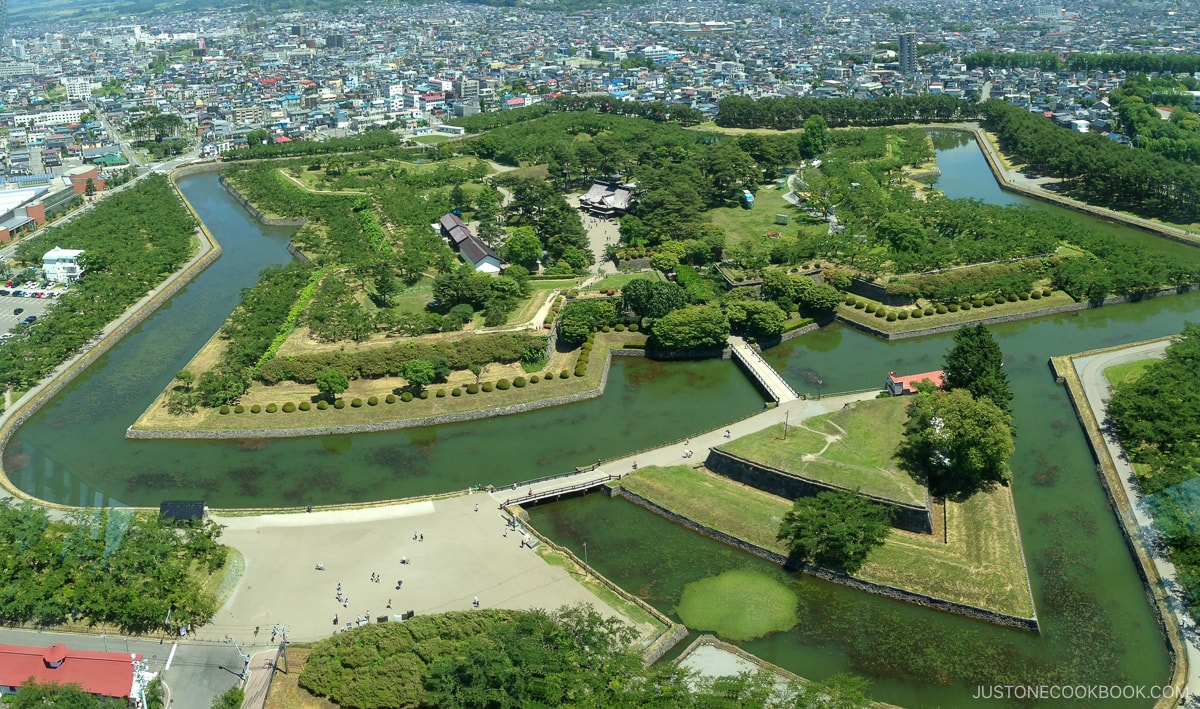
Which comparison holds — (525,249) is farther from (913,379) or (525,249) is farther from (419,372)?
(913,379)

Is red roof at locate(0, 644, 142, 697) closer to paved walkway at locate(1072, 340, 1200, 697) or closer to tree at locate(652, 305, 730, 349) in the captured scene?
tree at locate(652, 305, 730, 349)

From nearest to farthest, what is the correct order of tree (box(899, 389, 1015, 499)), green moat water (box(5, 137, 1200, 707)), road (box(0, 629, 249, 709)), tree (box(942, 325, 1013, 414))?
road (box(0, 629, 249, 709))
green moat water (box(5, 137, 1200, 707))
tree (box(899, 389, 1015, 499))
tree (box(942, 325, 1013, 414))

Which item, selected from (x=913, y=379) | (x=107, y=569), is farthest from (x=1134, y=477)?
(x=107, y=569)

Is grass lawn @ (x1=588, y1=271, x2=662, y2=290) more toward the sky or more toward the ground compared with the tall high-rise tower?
more toward the sky

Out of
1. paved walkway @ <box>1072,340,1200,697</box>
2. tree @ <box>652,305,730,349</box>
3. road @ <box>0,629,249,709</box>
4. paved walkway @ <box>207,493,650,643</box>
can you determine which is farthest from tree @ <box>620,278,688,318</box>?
road @ <box>0,629,249,709</box>

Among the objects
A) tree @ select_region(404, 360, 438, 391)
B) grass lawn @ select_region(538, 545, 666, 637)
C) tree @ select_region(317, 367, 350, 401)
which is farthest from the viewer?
tree @ select_region(404, 360, 438, 391)

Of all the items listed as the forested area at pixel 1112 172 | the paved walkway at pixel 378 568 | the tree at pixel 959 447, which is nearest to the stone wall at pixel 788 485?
the tree at pixel 959 447
